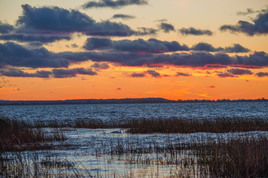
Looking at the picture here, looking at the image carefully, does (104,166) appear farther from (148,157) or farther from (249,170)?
(249,170)

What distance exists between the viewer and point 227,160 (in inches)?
477

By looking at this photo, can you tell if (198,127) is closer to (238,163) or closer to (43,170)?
(238,163)

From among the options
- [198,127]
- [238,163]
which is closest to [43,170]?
[238,163]

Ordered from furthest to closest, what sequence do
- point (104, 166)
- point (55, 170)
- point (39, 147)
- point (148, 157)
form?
point (39, 147), point (148, 157), point (104, 166), point (55, 170)

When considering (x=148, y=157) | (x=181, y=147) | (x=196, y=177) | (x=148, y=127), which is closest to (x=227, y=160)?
(x=196, y=177)

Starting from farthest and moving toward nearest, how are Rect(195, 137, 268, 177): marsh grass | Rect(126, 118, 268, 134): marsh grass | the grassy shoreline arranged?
Rect(126, 118, 268, 134): marsh grass
the grassy shoreline
Rect(195, 137, 268, 177): marsh grass

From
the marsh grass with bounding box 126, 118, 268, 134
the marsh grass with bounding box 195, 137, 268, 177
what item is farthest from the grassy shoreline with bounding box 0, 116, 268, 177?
the marsh grass with bounding box 126, 118, 268, 134

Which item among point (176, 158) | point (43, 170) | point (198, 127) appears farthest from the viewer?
point (198, 127)

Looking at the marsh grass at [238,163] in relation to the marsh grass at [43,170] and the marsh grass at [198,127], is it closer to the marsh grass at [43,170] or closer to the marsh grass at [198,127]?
the marsh grass at [43,170]

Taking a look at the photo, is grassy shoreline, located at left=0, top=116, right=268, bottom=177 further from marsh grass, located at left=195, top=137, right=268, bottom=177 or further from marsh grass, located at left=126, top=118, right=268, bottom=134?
marsh grass, located at left=126, top=118, right=268, bottom=134

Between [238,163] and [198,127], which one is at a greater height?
[238,163]

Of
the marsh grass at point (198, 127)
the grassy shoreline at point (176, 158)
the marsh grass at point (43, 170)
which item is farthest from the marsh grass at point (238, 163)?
the marsh grass at point (198, 127)

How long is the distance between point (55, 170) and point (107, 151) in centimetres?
531

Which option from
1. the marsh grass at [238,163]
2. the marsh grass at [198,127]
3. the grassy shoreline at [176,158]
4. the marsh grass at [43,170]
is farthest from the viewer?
the marsh grass at [198,127]
